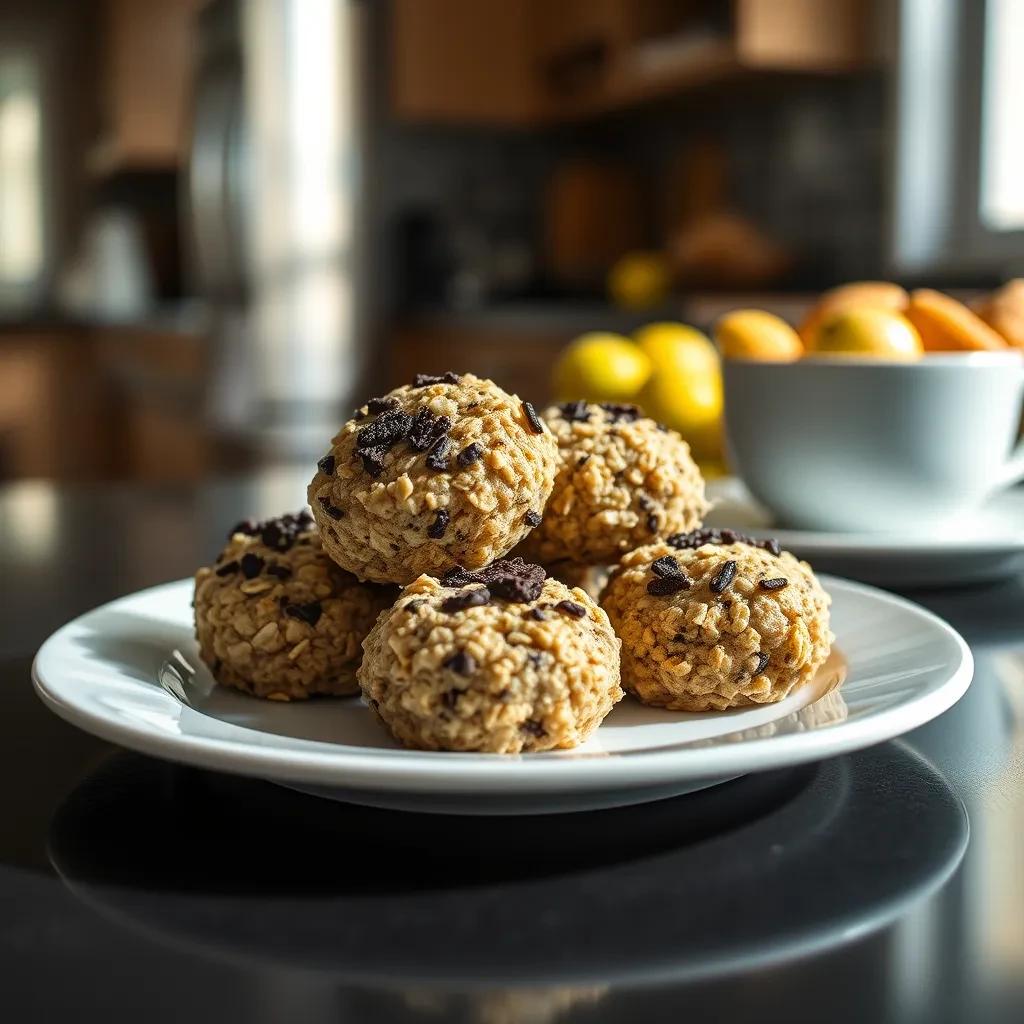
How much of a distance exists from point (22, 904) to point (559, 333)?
10.4ft

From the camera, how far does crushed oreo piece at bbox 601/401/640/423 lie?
79 cm

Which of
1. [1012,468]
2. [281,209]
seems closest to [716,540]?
[1012,468]

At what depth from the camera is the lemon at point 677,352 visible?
1.61 m

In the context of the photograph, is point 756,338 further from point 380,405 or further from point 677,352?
point 380,405

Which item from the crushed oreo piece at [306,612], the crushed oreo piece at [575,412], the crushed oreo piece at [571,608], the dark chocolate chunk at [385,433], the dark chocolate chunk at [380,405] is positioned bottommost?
the crushed oreo piece at [306,612]

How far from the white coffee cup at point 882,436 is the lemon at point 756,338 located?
0.19 m

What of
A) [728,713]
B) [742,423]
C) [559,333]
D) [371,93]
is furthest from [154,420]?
[728,713]

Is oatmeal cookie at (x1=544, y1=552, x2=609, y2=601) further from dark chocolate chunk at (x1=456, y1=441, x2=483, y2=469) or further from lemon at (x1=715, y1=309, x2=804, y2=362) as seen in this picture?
lemon at (x1=715, y1=309, x2=804, y2=362)

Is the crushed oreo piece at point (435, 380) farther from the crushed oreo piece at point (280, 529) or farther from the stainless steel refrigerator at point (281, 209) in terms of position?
the stainless steel refrigerator at point (281, 209)

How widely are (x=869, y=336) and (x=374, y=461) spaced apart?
30.1 inches

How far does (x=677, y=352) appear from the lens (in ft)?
5.39

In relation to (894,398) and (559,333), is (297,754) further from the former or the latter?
(559,333)

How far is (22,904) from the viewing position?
45 cm

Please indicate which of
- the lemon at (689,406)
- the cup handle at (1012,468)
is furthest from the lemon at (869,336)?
the lemon at (689,406)
